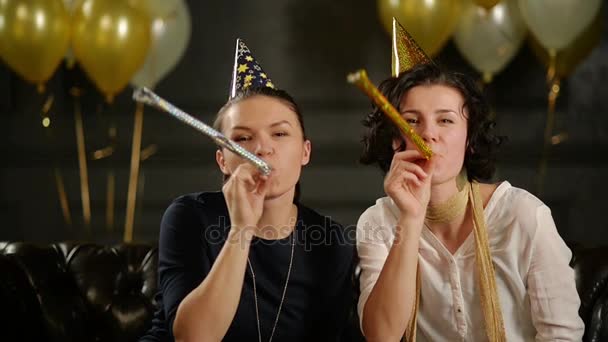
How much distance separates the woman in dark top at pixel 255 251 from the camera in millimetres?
1535

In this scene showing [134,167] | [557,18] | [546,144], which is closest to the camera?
[557,18]

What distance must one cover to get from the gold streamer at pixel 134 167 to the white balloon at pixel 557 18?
1653mm

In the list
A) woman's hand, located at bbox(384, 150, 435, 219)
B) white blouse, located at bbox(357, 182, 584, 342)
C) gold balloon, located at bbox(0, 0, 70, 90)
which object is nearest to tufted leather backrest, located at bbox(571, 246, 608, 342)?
white blouse, located at bbox(357, 182, 584, 342)

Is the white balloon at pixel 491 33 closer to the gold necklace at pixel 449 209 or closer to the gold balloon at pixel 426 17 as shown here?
the gold balloon at pixel 426 17

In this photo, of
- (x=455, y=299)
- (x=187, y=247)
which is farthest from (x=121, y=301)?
(x=455, y=299)

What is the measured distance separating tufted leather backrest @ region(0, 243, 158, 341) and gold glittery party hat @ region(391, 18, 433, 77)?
2.52ft

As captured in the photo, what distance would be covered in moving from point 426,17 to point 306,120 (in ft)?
2.72

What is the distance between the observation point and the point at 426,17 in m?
2.99

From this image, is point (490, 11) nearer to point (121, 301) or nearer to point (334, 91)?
point (334, 91)

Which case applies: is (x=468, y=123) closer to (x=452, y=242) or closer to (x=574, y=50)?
(x=452, y=242)

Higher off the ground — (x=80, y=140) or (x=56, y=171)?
(x=80, y=140)

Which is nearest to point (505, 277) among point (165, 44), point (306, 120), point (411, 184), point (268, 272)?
point (411, 184)

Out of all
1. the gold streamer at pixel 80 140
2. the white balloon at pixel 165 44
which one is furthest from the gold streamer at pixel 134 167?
the white balloon at pixel 165 44

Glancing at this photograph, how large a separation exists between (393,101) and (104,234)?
2290mm
